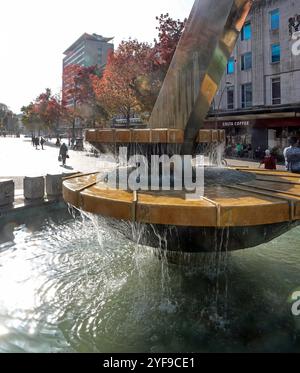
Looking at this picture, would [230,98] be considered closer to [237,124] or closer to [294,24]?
[237,124]

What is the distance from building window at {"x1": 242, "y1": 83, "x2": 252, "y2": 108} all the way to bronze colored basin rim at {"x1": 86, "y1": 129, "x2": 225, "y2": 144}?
28.0 metres

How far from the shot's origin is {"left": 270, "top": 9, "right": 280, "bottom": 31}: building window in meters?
28.1

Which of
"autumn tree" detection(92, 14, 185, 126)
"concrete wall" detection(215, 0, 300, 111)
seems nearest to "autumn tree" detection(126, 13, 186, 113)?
"autumn tree" detection(92, 14, 185, 126)

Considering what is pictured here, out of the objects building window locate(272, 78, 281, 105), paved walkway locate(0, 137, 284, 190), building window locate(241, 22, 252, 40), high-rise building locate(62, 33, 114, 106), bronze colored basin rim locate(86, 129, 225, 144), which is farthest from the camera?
high-rise building locate(62, 33, 114, 106)

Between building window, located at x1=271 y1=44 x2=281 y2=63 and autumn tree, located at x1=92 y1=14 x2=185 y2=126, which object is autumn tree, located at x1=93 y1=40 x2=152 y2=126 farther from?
building window, located at x1=271 y1=44 x2=281 y2=63

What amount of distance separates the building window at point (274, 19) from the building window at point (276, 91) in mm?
4042

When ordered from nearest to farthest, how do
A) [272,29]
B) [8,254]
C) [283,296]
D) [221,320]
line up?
[221,320]
[283,296]
[8,254]
[272,29]

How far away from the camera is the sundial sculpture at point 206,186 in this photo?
10.6 feet

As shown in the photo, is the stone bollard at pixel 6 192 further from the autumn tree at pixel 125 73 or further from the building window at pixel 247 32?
the building window at pixel 247 32

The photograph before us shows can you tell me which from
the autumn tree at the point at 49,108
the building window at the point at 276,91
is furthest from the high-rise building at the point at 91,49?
the building window at the point at 276,91

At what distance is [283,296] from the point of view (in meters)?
4.51
